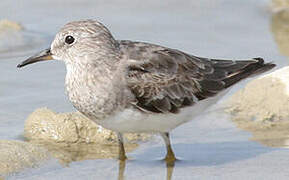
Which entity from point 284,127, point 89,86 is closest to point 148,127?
point 89,86

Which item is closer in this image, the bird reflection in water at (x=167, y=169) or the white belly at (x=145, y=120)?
the white belly at (x=145, y=120)

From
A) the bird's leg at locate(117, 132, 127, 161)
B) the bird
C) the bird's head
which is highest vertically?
the bird's head

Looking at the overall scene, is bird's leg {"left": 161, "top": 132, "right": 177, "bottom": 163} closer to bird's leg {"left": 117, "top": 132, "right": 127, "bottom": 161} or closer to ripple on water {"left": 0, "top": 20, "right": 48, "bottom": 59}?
bird's leg {"left": 117, "top": 132, "right": 127, "bottom": 161}

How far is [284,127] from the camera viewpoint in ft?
28.2

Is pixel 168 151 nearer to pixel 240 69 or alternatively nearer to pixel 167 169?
pixel 167 169

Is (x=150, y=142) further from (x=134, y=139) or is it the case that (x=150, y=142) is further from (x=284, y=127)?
(x=284, y=127)

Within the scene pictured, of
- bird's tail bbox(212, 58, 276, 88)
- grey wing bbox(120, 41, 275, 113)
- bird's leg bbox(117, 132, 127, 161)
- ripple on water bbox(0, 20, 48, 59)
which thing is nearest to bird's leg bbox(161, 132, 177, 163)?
grey wing bbox(120, 41, 275, 113)

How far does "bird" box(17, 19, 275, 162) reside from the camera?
7.36m

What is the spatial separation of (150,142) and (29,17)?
4330 mm

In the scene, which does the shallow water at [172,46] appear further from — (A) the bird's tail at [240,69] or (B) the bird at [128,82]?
(A) the bird's tail at [240,69]

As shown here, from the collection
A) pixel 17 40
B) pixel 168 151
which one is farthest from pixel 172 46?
pixel 168 151

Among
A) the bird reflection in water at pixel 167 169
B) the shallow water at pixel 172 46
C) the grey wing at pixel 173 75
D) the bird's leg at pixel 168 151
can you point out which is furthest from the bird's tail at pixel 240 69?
the bird reflection in water at pixel 167 169

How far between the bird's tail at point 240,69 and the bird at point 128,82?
106 mm

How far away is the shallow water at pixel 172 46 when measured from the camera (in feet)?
24.8
